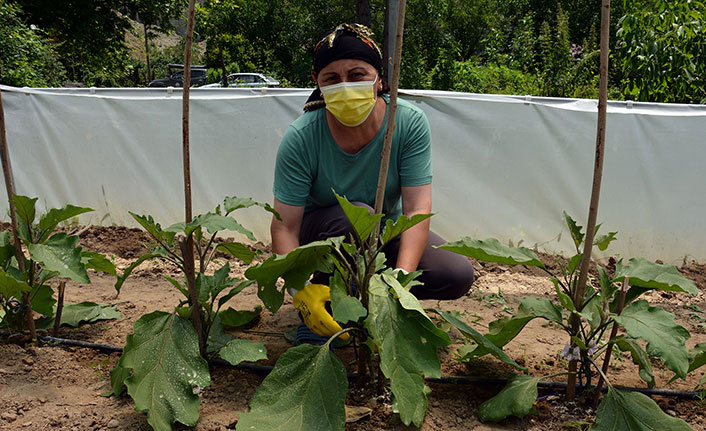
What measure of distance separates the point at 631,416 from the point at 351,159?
1287mm

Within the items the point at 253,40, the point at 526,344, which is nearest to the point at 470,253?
the point at 526,344

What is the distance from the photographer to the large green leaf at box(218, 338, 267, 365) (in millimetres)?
1711

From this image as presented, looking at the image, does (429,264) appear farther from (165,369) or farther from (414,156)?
(165,369)

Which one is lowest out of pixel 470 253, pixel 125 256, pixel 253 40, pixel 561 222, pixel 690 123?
pixel 125 256

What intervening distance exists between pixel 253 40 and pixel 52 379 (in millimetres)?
17353

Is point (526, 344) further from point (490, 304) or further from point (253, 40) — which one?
point (253, 40)

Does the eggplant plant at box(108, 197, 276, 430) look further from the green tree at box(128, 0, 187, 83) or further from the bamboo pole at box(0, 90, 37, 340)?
the green tree at box(128, 0, 187, 83)

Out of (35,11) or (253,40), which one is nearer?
(35,11)

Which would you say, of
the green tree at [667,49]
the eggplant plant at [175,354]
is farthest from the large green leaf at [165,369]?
the green tree at [667,49]

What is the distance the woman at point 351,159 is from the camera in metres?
2.13

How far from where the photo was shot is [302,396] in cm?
152

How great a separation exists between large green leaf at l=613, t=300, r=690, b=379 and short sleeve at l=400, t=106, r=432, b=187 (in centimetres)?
91

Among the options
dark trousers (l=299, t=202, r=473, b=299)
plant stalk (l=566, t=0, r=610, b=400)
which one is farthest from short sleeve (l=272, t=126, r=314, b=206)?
plant stalk (l=566, t=0, r=610, b=400)

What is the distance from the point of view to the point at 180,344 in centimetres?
169
